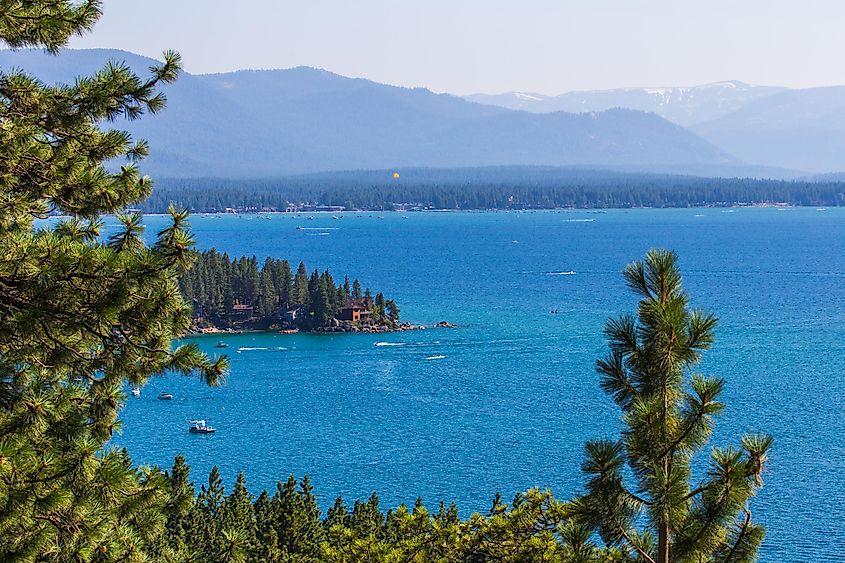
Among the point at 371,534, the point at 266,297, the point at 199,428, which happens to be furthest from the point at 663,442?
the point at 266,297

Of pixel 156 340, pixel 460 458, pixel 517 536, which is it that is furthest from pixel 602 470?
pixel 460 458

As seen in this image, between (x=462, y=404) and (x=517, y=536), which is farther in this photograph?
(x=462, y=404)

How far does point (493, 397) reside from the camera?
140 ft

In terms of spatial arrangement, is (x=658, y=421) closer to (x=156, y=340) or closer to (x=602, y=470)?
(x=602, y=470)

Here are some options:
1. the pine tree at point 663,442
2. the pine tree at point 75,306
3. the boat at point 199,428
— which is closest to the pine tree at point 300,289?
the boat at point 199,428

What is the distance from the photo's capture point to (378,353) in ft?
175

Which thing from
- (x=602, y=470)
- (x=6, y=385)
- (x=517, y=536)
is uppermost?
(x=6, y=385)

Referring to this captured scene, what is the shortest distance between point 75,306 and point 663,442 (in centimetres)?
393

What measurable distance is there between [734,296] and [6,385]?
223 ft

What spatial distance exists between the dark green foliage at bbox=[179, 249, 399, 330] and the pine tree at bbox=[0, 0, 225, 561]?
51382 millimetres

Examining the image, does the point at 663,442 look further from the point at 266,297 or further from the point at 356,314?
the point at 266,297

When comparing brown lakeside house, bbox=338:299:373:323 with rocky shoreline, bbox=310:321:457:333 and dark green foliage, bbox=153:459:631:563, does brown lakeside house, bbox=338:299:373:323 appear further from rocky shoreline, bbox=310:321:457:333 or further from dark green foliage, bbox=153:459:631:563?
dark green foliage, bbox=153:459:631:563

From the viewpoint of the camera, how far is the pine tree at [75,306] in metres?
7.31

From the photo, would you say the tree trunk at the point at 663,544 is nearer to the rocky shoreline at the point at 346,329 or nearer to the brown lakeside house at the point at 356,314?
the rocky shoreline at the point at 346,329
